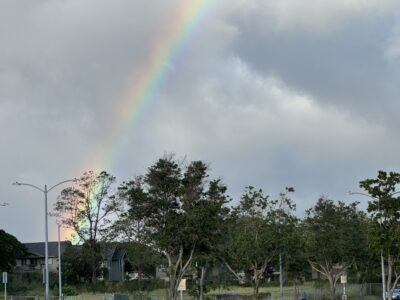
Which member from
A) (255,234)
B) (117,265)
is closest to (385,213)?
(255,234)

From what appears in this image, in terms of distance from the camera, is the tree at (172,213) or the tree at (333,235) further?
the tree at (333,235)

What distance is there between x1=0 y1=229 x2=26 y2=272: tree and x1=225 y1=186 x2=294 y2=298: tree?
45.3 metres

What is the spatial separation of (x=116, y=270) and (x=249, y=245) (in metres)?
69.4

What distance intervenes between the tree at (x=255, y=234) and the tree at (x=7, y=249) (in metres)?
45.3

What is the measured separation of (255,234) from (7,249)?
51130 mm

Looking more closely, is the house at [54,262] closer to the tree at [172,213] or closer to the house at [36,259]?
the house at [36,259]

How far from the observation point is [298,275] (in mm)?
79688

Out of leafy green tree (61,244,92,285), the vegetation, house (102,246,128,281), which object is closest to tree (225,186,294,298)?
the vegetation

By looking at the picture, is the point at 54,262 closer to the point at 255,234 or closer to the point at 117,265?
the point at 117,265

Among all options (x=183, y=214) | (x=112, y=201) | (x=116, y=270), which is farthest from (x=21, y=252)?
(x=183, y=214)

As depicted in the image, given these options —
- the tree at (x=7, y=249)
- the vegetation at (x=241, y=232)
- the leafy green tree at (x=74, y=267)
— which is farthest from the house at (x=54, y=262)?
the vegetation at (x=241, y=232)

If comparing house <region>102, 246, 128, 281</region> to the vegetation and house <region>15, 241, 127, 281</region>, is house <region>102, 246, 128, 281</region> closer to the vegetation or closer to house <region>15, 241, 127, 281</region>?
house <region>15, 241, 127, 281</region>

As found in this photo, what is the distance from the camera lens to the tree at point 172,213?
45.5 meters

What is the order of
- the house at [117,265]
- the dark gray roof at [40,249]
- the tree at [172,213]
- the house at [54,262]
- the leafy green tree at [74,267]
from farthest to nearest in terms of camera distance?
the house at [117,265] → the dark gray roof at [40,249] → the house at [54,262] → the leafy green tree at [74,267] → the tree at [172,213]
